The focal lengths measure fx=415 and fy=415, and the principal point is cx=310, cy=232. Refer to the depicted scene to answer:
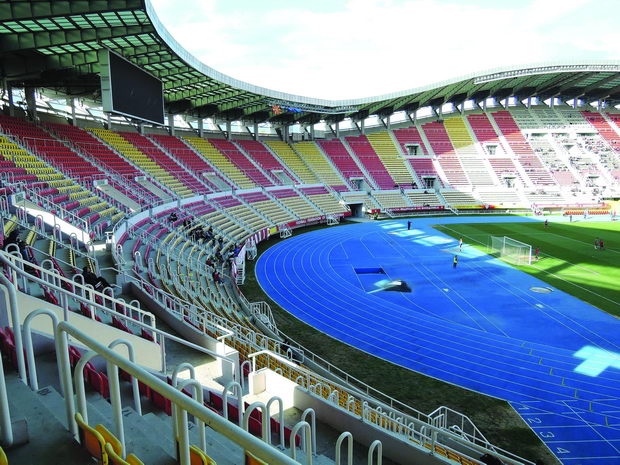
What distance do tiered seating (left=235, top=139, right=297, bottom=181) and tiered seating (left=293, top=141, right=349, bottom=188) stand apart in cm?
502

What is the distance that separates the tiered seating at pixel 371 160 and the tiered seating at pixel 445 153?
21.9 ft

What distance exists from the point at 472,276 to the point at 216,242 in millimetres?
16271

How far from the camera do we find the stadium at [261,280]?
4414mm

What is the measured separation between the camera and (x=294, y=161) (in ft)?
178

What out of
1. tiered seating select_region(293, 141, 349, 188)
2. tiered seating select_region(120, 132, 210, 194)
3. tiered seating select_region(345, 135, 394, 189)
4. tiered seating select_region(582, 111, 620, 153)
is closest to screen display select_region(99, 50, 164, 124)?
tiered seating select_region(120, 132, 210, 194)

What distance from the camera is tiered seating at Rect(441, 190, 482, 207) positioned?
55450mm

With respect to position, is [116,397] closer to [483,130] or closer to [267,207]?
[267,207]

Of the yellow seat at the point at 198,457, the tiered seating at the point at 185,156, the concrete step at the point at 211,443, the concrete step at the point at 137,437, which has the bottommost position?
the concrete step at the point at 211,443

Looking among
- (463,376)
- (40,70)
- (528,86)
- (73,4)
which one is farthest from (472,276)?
(528,86)

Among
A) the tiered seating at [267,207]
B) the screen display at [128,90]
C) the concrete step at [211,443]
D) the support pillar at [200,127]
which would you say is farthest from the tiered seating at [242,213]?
the concrete step at [211,443]

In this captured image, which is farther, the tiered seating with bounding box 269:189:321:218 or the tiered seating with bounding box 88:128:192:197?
the tiered seating with bounding box 269:189:321:218

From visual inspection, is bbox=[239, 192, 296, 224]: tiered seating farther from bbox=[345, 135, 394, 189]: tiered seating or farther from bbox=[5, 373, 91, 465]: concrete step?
bbox=[5, 373, 91, 465]: concrete step

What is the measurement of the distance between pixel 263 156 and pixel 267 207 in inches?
480

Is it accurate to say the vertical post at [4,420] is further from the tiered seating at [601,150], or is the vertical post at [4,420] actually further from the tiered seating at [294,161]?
the tiered seating at [601,150]
